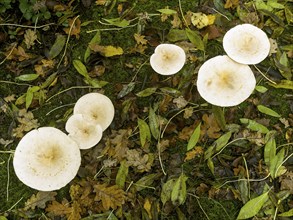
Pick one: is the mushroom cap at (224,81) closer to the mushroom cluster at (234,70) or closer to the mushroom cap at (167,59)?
the mushroom cluster at (234,70)

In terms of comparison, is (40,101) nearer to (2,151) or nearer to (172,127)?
(2,151)

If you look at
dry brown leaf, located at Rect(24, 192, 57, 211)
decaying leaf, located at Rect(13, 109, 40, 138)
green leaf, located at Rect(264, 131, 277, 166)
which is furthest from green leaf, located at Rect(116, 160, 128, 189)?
green leaf, located at Rect(264, 131, 277, 166)

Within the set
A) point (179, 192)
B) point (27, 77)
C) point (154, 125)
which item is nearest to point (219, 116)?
point (154, 125)

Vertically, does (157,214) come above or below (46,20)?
below

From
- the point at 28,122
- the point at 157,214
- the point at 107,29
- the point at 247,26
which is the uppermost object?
the point at 247,26

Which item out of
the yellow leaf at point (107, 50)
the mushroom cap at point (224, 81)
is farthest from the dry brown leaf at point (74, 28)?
the mushroom cap at point (224, 81)

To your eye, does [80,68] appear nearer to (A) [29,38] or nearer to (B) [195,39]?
(A) [29,38]

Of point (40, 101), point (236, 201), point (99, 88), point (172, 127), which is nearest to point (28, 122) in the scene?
point (40, 101)
